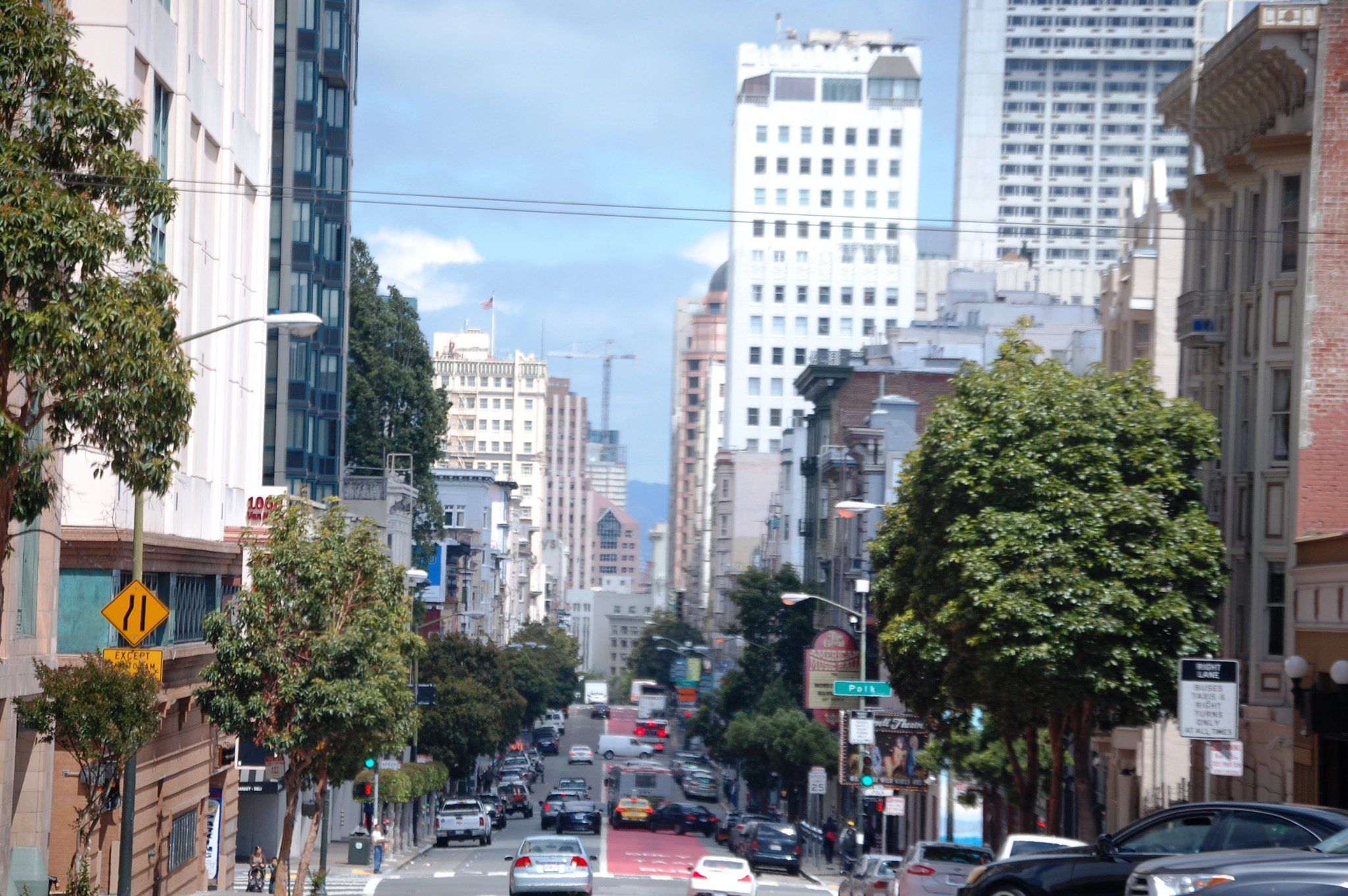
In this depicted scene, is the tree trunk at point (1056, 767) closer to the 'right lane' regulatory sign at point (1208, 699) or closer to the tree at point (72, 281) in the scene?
the 'right lane' regulatory sign at point (1208, 699)

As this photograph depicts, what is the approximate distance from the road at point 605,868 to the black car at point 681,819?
569mm

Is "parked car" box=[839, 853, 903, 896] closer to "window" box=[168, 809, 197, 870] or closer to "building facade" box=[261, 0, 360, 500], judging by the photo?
"window" box=[168, 809, 197, 870]

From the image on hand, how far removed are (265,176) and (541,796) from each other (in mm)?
71634

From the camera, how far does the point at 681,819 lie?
2982 inches

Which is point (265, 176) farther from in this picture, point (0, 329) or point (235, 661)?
Answer: point (0, 329)

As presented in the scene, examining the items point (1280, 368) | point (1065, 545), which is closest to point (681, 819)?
point (1280, 368)

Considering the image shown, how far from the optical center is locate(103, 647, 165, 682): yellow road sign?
23.8m

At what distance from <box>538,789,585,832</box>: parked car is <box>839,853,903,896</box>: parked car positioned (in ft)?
123

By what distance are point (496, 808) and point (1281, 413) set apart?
5054 cm

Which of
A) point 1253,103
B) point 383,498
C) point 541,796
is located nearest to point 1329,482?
point 1253,103

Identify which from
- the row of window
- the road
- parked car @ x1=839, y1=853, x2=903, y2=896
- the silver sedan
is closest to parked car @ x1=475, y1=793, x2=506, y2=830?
the road

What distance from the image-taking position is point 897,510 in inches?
1556

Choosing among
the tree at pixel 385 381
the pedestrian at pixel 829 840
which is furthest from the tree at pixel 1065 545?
the tree at pixel 385 381

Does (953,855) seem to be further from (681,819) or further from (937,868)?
(681,819)
